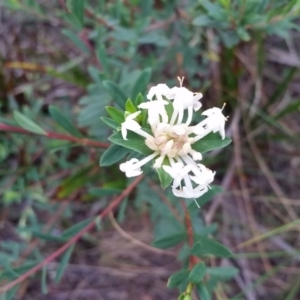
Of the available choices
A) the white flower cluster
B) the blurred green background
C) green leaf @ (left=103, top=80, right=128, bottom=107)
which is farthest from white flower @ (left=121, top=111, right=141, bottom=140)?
the blurred green background

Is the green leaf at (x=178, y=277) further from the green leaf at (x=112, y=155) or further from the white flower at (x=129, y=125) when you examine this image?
the white flower at (x=129, y=125)

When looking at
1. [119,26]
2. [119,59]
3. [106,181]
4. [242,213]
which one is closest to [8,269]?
[106,181]

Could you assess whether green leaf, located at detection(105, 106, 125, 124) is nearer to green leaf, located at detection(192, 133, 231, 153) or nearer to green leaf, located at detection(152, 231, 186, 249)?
green leaf, located at detection(192, 133, 231, 153)

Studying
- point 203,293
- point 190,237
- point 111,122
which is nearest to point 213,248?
point 190,237

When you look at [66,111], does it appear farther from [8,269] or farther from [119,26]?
[8,269]

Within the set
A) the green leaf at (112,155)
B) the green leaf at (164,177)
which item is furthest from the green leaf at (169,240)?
the green leaf at (164,177)

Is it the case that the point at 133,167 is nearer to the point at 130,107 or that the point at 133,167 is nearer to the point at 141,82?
the point at 130,107
